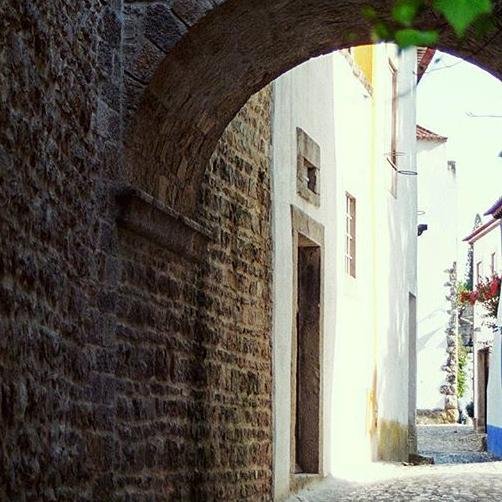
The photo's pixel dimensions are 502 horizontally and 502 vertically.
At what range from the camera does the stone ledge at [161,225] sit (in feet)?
18.7

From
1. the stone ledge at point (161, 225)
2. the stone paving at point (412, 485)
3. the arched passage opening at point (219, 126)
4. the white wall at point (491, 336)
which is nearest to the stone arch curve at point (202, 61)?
the arched passage opening at point (219, 126)

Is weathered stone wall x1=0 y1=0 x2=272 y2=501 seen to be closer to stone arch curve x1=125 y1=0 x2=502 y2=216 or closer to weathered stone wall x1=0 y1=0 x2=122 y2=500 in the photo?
weathered stone wall x1=0 y1=0 x2=122 y2=500

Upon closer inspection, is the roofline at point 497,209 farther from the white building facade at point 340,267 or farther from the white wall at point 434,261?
the white wall at point 434,261

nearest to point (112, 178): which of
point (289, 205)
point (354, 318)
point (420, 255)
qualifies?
point (289, 205)

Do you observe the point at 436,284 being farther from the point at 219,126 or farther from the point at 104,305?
the point at 104,305

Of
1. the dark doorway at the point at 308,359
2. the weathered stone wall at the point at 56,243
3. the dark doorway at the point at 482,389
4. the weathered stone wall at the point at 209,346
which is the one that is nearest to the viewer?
the weathered stone wall at the point at 56,243

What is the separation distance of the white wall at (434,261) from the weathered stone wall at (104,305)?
22.2 m

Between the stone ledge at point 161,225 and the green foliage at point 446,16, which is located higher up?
the stone ledge at point 161,225

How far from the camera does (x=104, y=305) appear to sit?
5480 mm

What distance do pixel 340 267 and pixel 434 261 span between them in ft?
67.2

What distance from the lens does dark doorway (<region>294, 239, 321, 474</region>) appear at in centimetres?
1063

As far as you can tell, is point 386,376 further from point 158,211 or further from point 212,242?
point 158,211

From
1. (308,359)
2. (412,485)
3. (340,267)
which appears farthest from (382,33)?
(340,267)

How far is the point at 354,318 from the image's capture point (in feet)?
42.5
